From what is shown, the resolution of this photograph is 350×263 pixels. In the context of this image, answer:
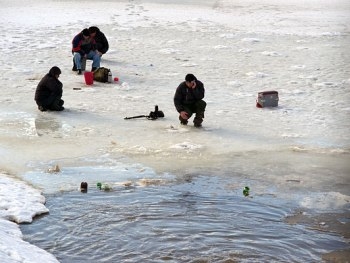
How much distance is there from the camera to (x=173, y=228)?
8.84 meters

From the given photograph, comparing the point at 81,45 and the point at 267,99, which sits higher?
the point at 81,45

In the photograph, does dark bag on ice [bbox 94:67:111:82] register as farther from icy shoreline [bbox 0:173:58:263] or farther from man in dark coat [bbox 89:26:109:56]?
icy shoreline [bbox 0:173:58:263]

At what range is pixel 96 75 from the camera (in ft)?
55.9

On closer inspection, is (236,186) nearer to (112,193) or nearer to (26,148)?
(112,193)

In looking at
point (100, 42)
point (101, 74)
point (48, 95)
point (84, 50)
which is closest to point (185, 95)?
point (48, 95)

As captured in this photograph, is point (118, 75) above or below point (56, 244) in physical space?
above

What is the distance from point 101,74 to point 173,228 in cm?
860

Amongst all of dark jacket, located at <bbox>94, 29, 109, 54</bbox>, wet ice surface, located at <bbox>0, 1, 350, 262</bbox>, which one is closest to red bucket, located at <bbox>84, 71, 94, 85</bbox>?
wet ice surface, located at <bbox>0, 1, 350, 262</bbox>

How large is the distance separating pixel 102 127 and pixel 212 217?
473cm

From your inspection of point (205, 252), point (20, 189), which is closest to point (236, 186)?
point (205, 252)

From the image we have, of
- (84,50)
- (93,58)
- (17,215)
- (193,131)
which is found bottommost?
(17,215)

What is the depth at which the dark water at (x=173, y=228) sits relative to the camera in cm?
813

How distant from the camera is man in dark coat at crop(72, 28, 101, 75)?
1784 centimetres

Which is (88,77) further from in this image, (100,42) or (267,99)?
(267,99)
